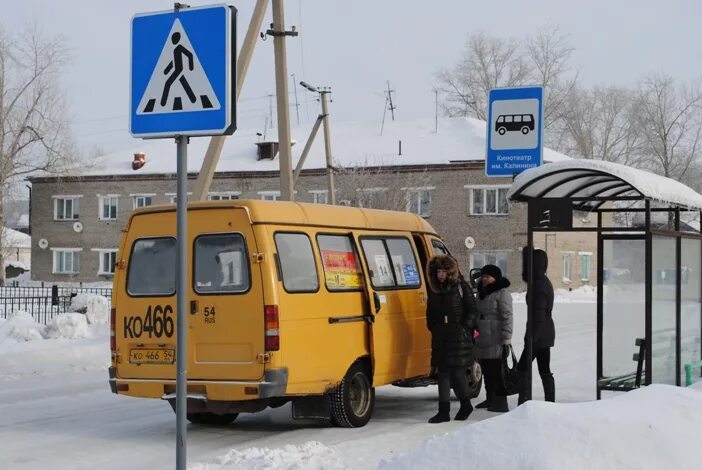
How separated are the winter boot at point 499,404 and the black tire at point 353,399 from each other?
161 cm

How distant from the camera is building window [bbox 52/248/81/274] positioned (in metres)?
65.2

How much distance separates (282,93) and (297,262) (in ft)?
34.9

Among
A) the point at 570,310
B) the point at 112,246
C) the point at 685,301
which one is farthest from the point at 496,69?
the point at 685,301

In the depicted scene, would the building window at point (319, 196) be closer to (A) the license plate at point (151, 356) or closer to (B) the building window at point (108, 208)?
(B) the building window at point (108, 208)

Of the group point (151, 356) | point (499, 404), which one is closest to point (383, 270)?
point (499, 404)

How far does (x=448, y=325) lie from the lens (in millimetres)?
11578

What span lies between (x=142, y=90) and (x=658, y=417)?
171 inches

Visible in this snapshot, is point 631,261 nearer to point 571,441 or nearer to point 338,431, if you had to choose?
point 338,431

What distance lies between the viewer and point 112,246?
6425 centimetres

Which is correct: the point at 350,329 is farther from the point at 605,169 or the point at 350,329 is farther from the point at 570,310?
the point at 570,310

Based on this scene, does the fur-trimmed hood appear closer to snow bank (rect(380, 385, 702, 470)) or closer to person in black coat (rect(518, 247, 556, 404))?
person in black coat (rect(518, 247, 556, 404))

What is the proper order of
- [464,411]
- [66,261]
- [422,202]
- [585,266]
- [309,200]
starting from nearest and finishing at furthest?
[464,411], [422,202], [585,266], [309,200], [66,261]

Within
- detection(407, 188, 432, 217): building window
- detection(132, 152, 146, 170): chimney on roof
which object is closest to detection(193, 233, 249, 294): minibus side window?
detection(407, 188, 432, 217): building window

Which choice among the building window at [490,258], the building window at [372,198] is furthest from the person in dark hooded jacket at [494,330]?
the building window at [490,258]
